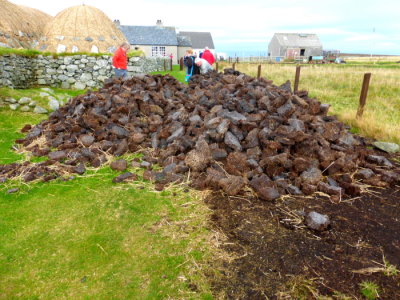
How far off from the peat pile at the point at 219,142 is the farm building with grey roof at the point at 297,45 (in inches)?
2502

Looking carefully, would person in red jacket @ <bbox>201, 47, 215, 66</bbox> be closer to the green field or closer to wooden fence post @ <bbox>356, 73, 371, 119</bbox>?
wooden fence post @ <bbox>356, 73, 371, 119</bbox>

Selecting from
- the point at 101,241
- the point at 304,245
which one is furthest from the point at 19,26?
the point at 304,245

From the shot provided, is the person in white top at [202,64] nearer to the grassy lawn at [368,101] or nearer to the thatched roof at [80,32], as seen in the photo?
the grassy lawn at [368,101]

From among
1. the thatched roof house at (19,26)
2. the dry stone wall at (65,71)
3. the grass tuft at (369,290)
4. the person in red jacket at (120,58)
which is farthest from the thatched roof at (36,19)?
the grass tuft at (369,290)

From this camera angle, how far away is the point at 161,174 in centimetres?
512

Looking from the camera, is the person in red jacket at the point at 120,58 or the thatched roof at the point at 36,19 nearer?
the person in red jacket at the point at 120,58

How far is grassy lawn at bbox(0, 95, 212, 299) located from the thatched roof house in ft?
37.2

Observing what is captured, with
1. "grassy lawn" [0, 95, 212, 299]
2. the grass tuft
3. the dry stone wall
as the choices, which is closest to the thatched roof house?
the dry stone wall

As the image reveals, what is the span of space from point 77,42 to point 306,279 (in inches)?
621

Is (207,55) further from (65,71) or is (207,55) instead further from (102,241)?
(102,241)

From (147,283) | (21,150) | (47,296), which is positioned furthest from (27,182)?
(147,283)

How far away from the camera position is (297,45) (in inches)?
2603

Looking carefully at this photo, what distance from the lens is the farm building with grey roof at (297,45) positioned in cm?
6556

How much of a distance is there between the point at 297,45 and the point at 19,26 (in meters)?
62.9
